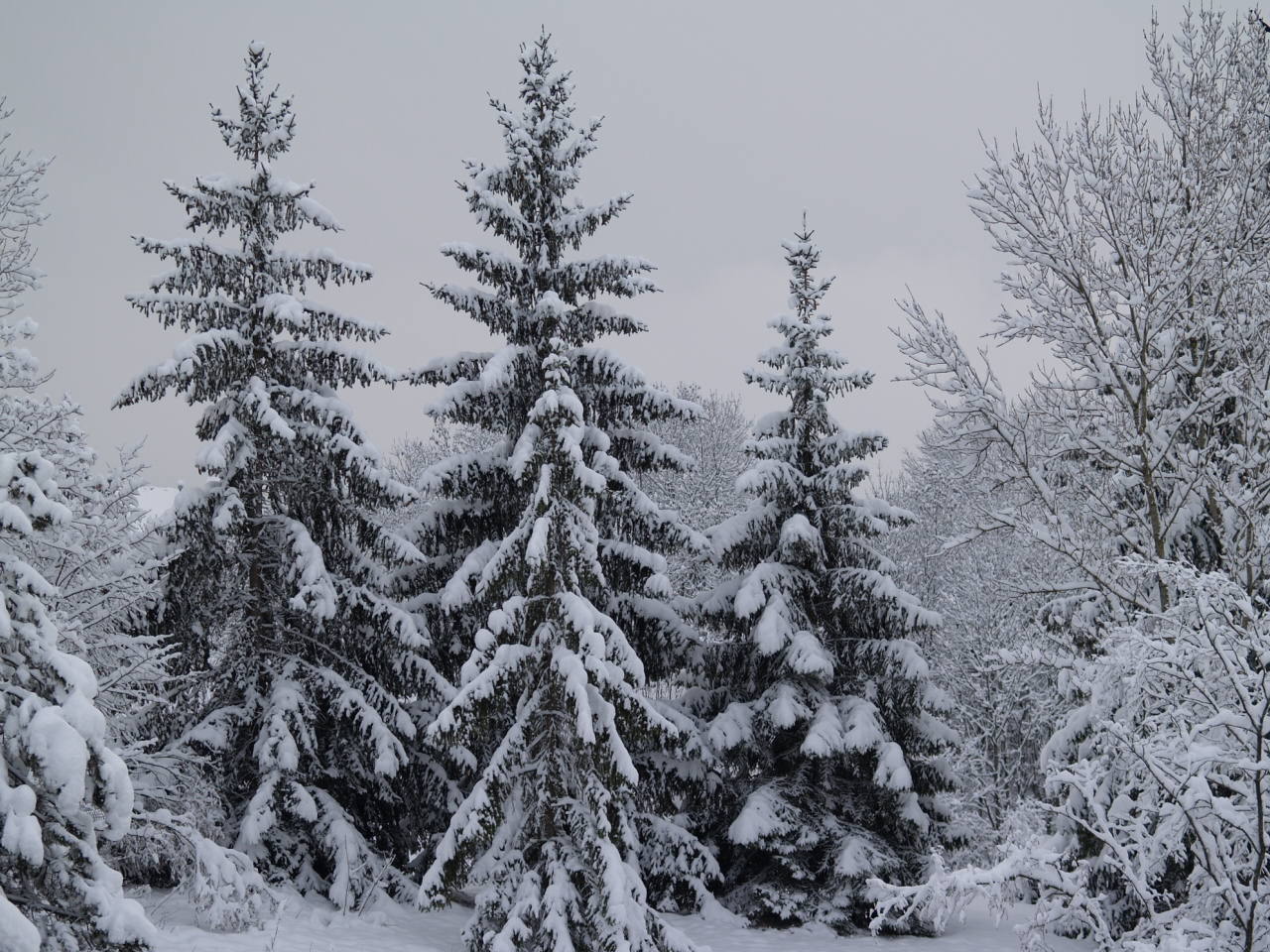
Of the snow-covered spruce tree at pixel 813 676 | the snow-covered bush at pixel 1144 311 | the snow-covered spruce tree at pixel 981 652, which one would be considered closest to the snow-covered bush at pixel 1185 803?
the snow-covered bush at pixel 1144 311

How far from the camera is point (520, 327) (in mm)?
15234

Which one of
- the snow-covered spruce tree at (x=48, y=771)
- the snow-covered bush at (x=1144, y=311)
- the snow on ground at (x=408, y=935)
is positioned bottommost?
the snow on ground at (x=408, y=935)

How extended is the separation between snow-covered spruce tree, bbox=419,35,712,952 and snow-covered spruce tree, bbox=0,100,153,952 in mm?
5072

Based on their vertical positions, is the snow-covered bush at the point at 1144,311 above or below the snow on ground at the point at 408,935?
above

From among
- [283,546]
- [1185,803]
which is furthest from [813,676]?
[1185,803]

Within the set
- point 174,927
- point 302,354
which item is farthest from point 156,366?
point 174,927

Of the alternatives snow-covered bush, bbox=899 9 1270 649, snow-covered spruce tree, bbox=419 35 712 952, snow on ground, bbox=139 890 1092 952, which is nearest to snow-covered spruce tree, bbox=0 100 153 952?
snow on ground, bbox=139 890 1092 952

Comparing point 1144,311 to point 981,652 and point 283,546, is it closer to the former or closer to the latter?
point 283,546

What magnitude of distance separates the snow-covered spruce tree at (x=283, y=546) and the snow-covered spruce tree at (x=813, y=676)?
5.13 metres

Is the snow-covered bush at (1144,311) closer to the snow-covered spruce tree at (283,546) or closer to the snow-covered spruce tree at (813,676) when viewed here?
the snow-covered spruce tree at (813,676)

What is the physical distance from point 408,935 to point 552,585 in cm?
473

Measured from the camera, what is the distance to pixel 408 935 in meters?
12.8

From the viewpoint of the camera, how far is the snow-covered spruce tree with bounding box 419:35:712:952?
40.5ft

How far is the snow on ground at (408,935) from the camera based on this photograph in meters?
11.1
